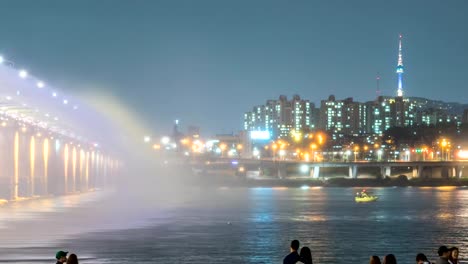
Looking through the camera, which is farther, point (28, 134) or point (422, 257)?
point (28, 134)

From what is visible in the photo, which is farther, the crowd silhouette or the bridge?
the bridge

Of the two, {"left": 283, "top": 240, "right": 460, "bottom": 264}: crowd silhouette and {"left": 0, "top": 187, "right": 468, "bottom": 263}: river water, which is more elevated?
{"left": 283, "top": 240, "right": 460, "bottom": 264}: crowd silhouette

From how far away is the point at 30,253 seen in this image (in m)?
60.9

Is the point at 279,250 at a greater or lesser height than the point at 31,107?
lesser

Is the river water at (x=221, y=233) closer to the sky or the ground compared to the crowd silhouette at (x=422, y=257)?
closer to the ground

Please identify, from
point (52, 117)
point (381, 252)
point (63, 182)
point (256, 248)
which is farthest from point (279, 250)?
point (63, 182)

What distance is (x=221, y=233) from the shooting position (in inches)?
3268

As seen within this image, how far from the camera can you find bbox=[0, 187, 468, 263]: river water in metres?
62.4

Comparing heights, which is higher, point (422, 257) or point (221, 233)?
point (422, 257)

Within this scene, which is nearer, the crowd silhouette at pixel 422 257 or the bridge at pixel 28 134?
the crowd silhouette at pixel 422 257

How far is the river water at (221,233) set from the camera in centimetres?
6238

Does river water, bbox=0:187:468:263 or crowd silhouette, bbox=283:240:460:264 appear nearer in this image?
crowd silhouette, bbox=283:240:460:264

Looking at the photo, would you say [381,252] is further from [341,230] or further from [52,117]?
[52,117]

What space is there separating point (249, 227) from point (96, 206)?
4517cm
